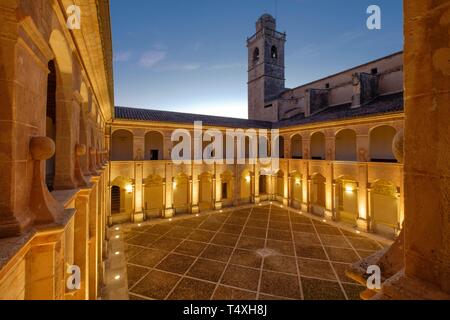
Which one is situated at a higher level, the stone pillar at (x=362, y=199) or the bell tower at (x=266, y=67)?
the bell tower at (x=266, y=67)

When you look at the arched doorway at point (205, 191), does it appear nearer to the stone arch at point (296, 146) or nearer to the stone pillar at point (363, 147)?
the stone arch at point (296, 146)

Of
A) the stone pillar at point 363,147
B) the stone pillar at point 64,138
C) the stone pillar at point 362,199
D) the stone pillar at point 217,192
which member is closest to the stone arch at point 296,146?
the stone pillar at point 363,147

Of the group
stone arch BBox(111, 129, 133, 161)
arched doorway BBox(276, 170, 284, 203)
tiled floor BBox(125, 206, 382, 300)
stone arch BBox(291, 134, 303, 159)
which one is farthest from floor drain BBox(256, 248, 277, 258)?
stone arch BBox(291, 134, 303, 159)

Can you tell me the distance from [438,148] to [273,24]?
37016mm

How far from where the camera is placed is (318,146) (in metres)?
22.4

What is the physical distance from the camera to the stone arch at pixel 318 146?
22016mm

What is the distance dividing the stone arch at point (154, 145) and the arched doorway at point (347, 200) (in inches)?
658

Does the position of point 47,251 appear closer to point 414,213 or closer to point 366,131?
point 414,213

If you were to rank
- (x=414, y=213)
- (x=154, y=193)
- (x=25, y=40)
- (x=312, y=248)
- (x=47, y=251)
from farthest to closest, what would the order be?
(x=154, y=193) < (x=312, y=248) < (x=47, y=251) < (x=25, y=40) < (x=414, y=213)

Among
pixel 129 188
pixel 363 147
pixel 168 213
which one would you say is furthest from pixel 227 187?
pixel 363 147

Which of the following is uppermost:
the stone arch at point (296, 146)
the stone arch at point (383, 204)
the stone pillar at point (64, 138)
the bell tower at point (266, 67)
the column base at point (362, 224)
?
the bell tower at point (266, 67)

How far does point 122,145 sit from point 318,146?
19424 mm
